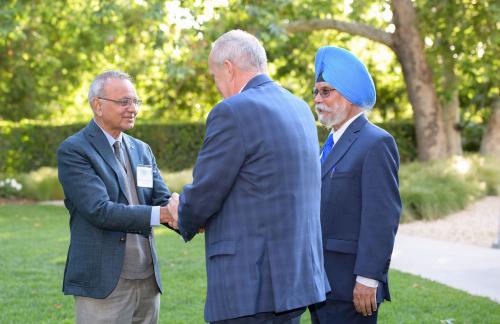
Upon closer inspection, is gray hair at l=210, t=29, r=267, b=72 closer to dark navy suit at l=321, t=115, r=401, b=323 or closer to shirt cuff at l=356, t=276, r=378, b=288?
dark navy suit at l=321, t=115, r=401, b=323

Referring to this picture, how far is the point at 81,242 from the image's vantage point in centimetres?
368

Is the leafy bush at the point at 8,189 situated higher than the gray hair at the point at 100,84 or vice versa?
the gray hair at the point at 100,84

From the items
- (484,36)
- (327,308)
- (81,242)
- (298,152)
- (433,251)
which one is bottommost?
(433,251)

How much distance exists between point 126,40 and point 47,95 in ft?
22.3

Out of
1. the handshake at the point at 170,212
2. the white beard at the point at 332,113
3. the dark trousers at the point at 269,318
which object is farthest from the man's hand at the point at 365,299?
the handshake at the point at 170,212

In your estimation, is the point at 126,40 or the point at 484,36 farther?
the point at 126,40

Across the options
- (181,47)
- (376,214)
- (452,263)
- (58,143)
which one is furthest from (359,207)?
(58,143)

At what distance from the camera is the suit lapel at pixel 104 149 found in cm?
375

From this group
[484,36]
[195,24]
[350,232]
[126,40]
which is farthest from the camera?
[126,40]

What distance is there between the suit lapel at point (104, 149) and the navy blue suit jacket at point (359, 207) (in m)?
1.00

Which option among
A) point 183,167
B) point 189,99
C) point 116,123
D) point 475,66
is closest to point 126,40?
point 183,167

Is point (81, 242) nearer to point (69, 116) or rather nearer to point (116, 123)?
point (116, 123)

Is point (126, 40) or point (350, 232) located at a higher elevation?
point (126, 40)

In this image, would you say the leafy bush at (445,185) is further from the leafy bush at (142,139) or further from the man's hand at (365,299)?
the man's hand at (365,299)
